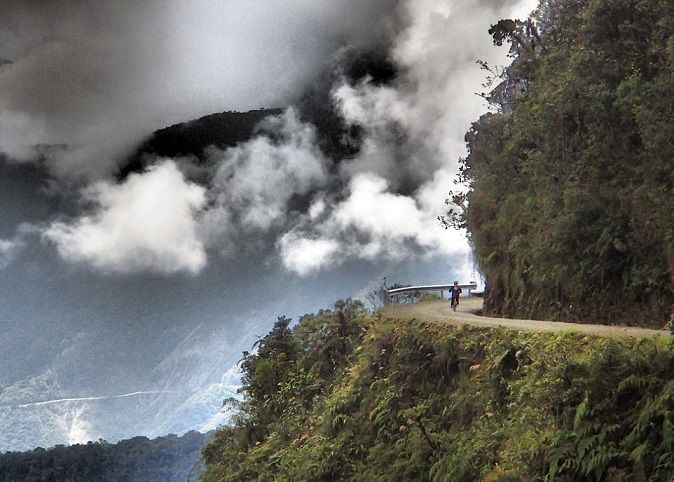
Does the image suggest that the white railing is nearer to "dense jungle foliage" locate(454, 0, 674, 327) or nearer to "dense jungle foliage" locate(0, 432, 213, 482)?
"dense jungle foliage" locate(454, 0, 674, 327)

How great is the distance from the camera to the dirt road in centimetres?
1688

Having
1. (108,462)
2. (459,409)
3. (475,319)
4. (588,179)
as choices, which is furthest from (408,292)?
(108,462)

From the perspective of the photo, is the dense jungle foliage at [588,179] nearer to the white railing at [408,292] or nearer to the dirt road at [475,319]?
the dirt road at [475,319]

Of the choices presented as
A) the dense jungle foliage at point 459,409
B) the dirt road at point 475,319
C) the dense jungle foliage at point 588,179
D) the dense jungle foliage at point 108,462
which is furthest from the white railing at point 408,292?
the dense jungle foliage at point 108,462

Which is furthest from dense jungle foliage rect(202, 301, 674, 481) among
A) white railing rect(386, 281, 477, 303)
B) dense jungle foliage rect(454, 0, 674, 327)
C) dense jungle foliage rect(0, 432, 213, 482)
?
dense jungle foliage rect(0, 432, 213, 482)

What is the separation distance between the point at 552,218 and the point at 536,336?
7.34 m

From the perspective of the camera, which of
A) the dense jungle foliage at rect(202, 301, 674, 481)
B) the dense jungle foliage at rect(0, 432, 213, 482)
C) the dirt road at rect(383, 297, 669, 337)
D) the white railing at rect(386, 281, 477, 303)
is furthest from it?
the dense jungle foliage at rect(0, 432, 213, 482)

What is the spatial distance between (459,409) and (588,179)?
8612mm

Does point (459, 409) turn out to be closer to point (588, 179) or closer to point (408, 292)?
point (588, 179)

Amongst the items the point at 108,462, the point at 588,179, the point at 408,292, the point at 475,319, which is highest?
the point at 588,179

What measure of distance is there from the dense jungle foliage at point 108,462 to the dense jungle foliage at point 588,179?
76305 millimetres

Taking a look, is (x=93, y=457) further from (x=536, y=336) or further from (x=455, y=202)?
(x=536, y=336)

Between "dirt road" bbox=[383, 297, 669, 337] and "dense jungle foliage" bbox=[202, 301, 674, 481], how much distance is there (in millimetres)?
771

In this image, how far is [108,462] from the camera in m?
114
